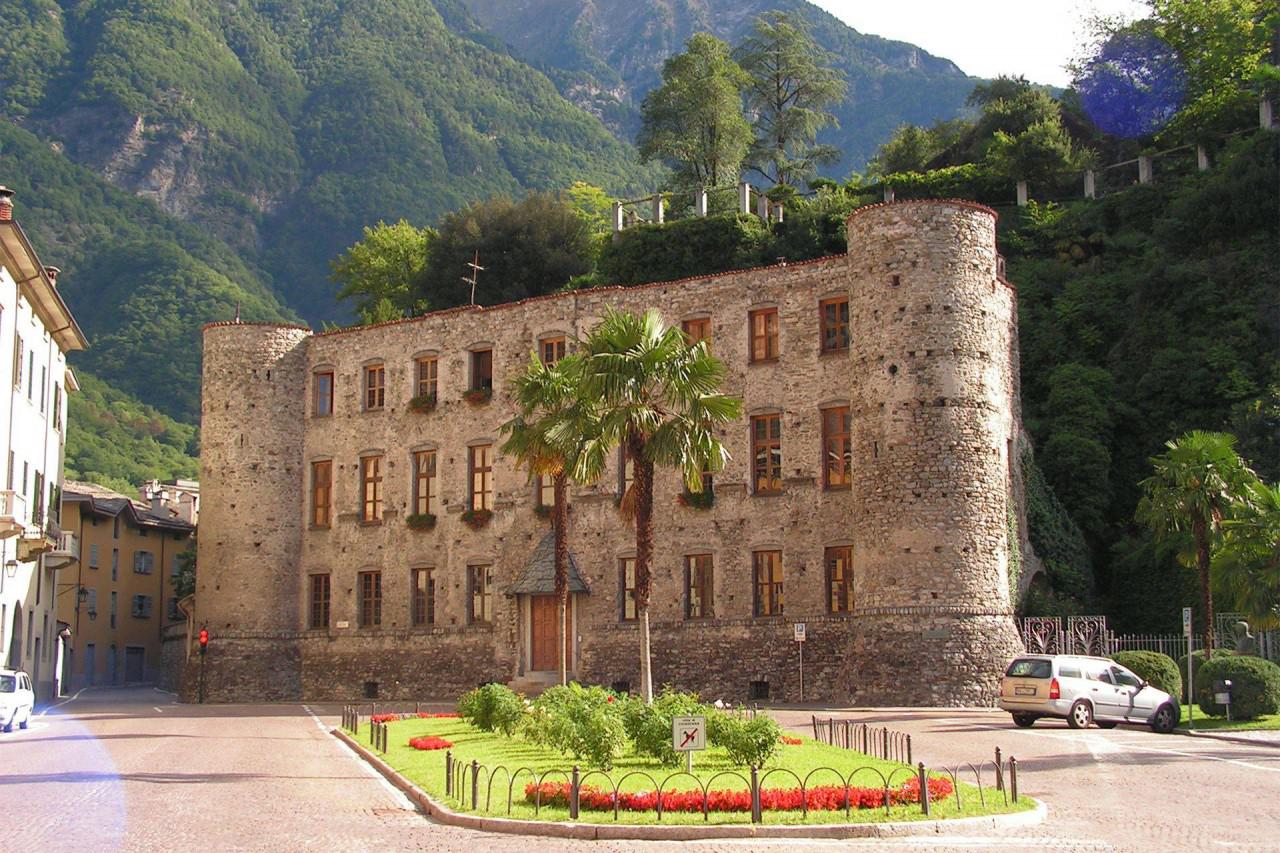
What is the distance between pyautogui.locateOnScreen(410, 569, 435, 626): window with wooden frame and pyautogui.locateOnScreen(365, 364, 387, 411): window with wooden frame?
6.28 m

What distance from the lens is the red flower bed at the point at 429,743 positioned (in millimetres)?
27328

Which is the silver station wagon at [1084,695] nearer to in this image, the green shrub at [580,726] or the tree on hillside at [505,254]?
the green shrub at [580,726]

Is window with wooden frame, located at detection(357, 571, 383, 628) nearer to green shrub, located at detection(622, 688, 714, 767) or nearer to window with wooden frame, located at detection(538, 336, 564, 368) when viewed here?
window with wooden frame, located at detection(538, 336, 564, 368)

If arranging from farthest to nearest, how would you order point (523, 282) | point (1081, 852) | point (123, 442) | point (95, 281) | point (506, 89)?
point (506, 89)
point (95, 281)
point (123, 442)
point (523, 282)
point (1081, 852)

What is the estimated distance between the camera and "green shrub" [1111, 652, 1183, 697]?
35.4 m

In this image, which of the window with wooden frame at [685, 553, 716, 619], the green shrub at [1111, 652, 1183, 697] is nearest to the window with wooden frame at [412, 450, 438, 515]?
the window with wooden frame at [685, 553, 716, 619]

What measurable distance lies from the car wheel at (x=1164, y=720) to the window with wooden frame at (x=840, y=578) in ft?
40.0

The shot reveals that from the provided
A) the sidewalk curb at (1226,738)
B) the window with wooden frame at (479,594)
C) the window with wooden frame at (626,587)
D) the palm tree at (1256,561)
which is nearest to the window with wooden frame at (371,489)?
the window with wooden frame at (479,594)

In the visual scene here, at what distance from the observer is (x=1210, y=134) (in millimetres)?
63906

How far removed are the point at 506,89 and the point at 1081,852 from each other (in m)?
154

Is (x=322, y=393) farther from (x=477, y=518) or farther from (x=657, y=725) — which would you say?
(x=657, y=725)

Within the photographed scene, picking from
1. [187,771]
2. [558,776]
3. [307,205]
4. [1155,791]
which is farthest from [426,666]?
[307,205]

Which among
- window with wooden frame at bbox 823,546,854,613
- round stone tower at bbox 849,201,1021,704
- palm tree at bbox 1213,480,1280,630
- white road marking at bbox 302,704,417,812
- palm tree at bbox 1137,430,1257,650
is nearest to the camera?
white road marking at bbox 302,704,417,812

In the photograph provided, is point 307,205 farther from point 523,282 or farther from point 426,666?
point 426,666
